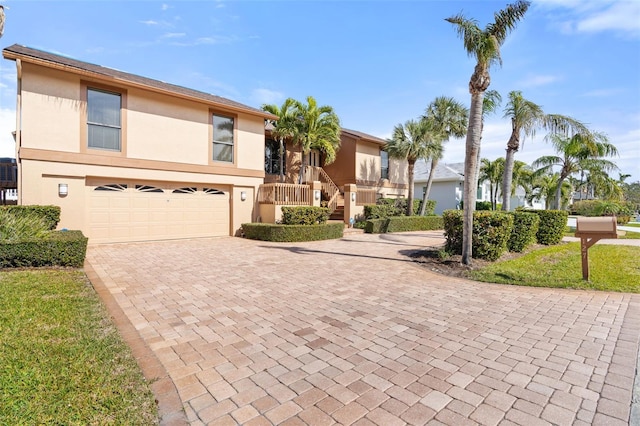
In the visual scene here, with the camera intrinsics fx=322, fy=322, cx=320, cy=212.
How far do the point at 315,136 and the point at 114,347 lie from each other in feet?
48.3

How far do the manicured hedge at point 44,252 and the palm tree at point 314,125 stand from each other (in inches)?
445

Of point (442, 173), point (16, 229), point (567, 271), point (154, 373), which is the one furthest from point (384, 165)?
point (154, 373)

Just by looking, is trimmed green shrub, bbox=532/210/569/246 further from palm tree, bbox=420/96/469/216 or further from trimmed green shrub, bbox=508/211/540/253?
palm tree, bbox=420/96/469/216

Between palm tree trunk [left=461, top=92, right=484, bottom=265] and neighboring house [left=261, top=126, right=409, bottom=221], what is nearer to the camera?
palm tree trunk [left=461, top=92, right=484, bottom=265]

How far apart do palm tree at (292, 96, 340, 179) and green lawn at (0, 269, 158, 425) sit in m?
13.3

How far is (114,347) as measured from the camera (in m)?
3.49

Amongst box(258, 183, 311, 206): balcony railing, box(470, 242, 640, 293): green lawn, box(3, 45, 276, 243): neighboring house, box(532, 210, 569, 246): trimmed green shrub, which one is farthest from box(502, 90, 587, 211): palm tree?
box(3, 45, 276, 243): neighboring house

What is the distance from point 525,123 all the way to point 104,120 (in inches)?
614

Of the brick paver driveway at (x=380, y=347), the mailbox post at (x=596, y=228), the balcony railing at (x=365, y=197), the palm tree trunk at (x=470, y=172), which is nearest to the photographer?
the brick paver driveway at (x=380, y=347)

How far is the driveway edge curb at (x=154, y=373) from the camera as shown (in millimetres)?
2475

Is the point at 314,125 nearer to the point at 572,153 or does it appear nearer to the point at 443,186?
the point at 572,153

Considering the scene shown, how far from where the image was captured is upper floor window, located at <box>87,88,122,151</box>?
11.3m

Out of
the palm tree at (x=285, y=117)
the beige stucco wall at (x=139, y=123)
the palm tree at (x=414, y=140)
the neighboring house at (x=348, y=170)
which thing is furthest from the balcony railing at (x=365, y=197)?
the beige stucco wall at (x=139, y=123)

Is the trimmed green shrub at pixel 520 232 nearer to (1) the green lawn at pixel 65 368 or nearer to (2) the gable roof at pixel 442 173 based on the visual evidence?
(1) the green lawn at pixel 65 368
